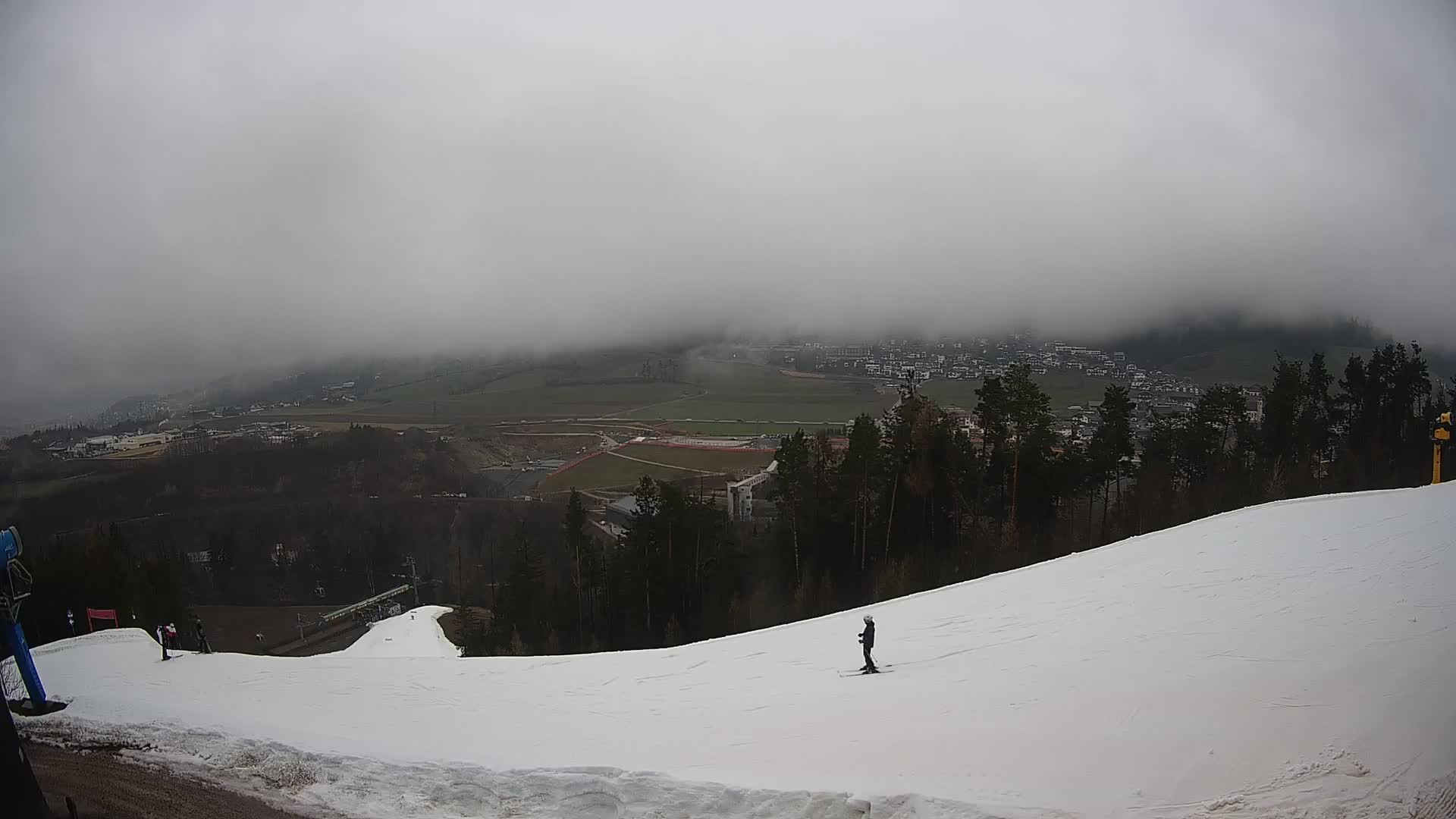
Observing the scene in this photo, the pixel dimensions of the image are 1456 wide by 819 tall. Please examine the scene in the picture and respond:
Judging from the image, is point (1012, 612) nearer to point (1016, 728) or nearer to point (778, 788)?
point (1016, 728)

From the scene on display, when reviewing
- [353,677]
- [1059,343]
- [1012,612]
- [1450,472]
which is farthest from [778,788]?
[1059,343]

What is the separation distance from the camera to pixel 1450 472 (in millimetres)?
21234

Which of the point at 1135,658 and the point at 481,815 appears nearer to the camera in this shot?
the point at 481,815

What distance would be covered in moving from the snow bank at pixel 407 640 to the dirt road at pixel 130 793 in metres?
14.5

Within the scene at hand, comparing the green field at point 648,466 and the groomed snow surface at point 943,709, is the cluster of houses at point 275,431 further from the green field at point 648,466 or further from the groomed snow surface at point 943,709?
the groomed snow surface at point 943,709

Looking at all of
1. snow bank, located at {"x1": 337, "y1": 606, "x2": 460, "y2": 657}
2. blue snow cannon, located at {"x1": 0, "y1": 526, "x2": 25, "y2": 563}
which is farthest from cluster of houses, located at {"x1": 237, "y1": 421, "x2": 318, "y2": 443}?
blue snow cannon, located at {"x1": 0, "y1": 526, "x2": 25, "y2": 563}

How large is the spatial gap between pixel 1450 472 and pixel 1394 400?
7334mm

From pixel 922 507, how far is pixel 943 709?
1720 centimetres

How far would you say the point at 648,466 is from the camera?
52375 mm

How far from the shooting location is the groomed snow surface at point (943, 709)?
6426 millimetres

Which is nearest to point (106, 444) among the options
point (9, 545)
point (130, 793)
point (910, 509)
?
point (9, 545)

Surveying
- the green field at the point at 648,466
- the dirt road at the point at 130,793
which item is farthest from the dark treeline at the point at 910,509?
the dirt road at the point at 130,793

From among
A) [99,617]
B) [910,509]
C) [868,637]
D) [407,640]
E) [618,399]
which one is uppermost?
[618,399]

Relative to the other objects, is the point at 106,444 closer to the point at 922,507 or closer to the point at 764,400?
the point at 922,507
